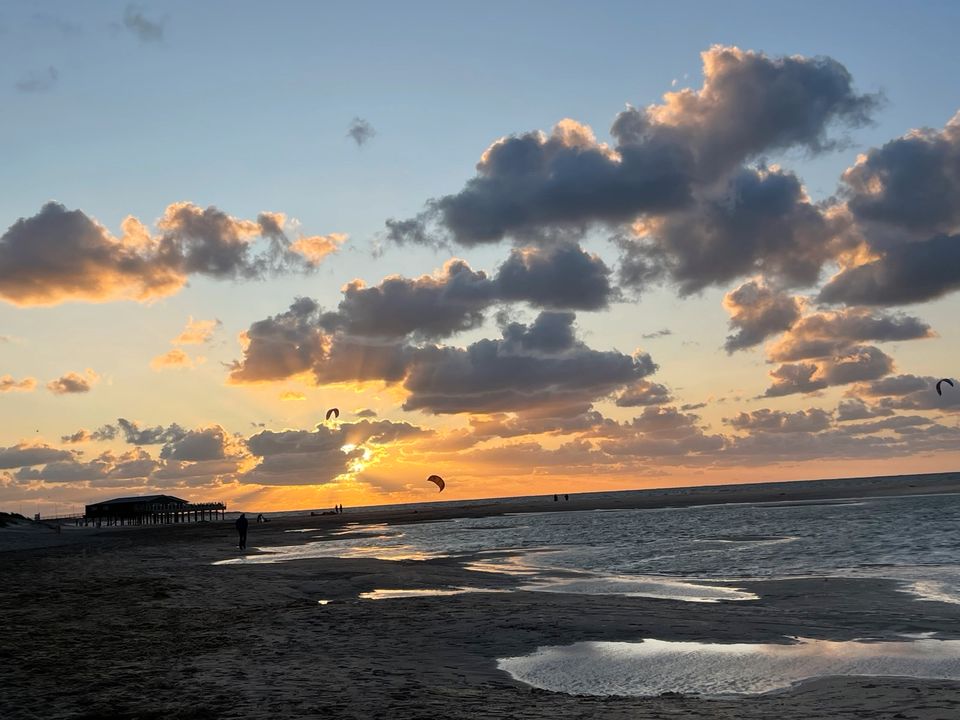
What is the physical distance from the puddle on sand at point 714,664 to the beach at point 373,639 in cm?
44

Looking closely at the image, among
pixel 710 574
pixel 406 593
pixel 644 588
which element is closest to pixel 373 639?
pixel 406 593

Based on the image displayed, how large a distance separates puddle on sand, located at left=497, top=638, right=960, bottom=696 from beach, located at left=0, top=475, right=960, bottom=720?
0.44m

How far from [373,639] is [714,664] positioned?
665 cm

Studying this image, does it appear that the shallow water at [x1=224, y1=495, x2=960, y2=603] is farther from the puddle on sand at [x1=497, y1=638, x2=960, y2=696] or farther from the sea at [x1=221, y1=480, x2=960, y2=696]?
the puddle on sand at [x1=497, y1=638, x2=960, y2=696]

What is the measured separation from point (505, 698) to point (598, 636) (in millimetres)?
5812

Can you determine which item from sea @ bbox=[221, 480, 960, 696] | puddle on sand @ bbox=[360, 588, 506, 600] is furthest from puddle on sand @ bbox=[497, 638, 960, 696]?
puddle on sand @ bbox=[360, 588, 506, 600]

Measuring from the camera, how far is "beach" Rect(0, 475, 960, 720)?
436 inches

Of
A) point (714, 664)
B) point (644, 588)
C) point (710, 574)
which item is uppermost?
point (714, 664)

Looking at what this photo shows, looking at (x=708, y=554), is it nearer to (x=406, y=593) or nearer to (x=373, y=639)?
(x=406, y=593)

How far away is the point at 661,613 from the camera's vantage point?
794 inches

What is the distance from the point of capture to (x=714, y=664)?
46.0 ft

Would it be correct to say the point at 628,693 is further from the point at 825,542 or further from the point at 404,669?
the point at 825,542

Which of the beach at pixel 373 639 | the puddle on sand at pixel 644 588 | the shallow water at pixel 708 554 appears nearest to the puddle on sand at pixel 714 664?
the beach at pixel 373 639

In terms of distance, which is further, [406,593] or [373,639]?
[406,593]
